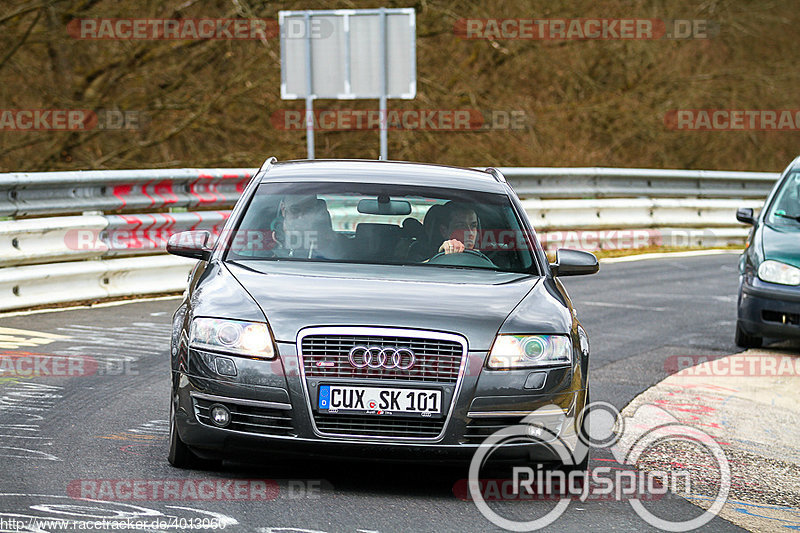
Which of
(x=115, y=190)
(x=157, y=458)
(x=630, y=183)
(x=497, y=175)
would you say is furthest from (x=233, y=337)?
(x=630, y=183)

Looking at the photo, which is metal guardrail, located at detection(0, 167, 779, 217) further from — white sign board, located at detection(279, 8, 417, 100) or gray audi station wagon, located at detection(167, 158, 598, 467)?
gray audi station wagon, located at detection(167, 158, 598, 467)

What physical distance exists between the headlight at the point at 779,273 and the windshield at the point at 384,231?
15.1ft

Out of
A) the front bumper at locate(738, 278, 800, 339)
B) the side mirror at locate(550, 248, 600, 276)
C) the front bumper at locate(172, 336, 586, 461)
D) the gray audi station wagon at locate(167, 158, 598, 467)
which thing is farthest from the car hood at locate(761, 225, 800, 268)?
the front bumper at locate(172, 336, 586, 461)

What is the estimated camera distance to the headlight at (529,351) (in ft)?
18.7

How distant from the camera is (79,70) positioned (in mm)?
20312

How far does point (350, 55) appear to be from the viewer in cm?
1942

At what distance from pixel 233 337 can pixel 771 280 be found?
664cm

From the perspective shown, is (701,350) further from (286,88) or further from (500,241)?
(286,88)

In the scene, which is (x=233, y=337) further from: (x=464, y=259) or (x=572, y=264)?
(x=572, y=264)

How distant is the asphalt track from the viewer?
17.2ft

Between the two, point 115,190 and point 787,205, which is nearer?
point 787,205

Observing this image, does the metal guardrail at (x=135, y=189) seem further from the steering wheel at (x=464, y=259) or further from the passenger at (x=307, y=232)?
the steering wheel at (x=464, y=259)

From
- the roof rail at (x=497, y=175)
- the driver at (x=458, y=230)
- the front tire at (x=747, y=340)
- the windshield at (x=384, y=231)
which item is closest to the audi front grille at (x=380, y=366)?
the windshield at (x=384, y=231)

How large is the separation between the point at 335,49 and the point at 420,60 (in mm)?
4100
